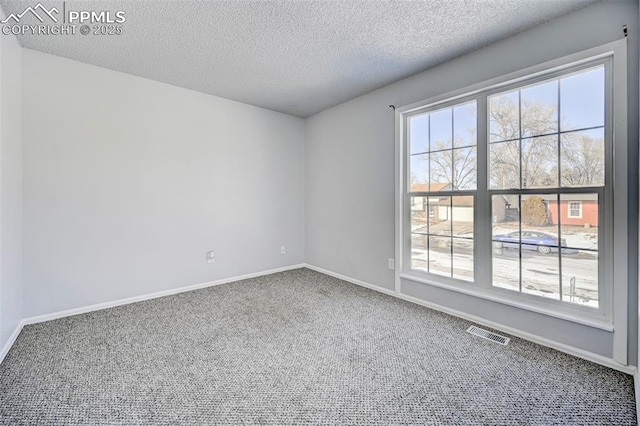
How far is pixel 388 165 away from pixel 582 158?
1724 millimetres

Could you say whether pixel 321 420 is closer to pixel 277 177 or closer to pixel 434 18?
pixel 434 18

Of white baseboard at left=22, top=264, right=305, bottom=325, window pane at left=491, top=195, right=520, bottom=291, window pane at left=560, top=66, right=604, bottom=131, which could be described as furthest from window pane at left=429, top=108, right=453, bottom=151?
white baseboard at left=22, top=264, right=305, bottom=325

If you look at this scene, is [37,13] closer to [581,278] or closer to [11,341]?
[11,341]

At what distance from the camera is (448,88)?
9.12 feet

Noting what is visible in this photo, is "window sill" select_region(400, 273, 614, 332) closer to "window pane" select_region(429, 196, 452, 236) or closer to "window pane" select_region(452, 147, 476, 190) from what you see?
"window pane" select_region(429, 196, 452, 236)

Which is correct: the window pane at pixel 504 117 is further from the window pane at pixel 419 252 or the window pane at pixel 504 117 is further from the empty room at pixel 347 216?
the window pane at pixel 419 252

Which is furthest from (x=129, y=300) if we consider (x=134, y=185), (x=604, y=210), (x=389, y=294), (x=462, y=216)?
(x=604, y=210)

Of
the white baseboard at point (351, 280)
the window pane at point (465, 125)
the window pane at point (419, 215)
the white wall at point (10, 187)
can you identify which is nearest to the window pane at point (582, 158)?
the window pane at point (465, 125)

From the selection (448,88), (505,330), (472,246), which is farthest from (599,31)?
(505,330)

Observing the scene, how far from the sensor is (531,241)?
2.31 m

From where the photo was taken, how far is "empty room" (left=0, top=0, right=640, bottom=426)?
1706 mm

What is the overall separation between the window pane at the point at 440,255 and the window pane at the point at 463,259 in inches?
2.4

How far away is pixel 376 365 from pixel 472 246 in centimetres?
152

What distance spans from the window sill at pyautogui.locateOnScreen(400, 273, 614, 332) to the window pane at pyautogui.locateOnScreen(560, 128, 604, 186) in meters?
0.98
